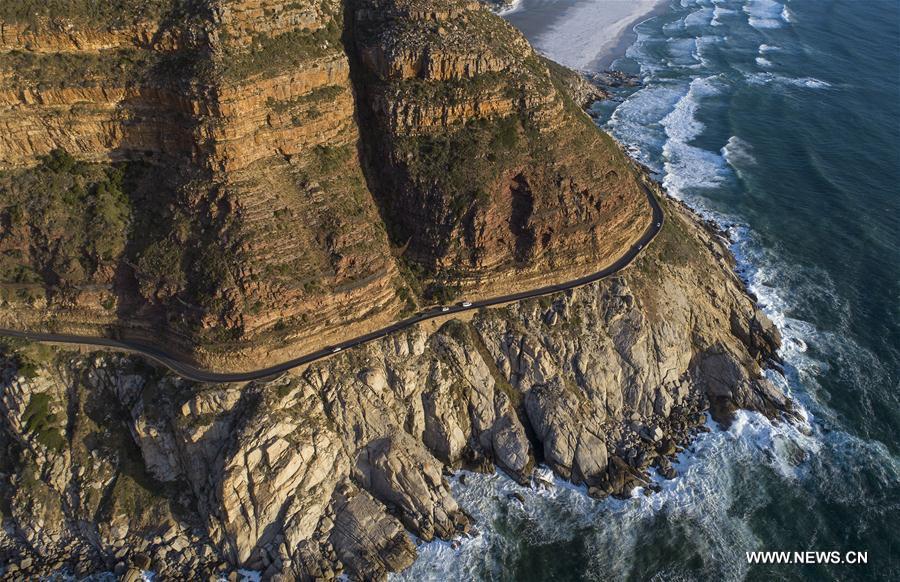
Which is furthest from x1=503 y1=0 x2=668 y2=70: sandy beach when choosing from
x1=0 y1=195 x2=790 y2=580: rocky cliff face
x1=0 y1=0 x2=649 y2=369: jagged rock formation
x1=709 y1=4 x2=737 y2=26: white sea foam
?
x1=0 y1=195 x2=790 y2=580: rocky cliff face

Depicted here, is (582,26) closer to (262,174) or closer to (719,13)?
(719,13)

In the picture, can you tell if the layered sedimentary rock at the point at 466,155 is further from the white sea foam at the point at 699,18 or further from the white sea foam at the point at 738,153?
the white sea foam at the point at 699,18

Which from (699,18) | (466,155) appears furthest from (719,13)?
(466,155)

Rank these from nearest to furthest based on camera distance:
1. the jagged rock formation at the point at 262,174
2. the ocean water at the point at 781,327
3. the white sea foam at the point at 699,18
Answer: the ocean water at the point at 781,327, the jagged rock formation at the point at 262,174, the white sea foam at the point at 699,18

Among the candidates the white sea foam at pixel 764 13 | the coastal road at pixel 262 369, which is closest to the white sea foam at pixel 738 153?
the coastal road at pixel 262 369

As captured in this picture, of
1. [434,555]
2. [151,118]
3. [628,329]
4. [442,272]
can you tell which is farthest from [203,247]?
[628,329]

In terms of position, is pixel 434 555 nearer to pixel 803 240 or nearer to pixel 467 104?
pixel 467 104
